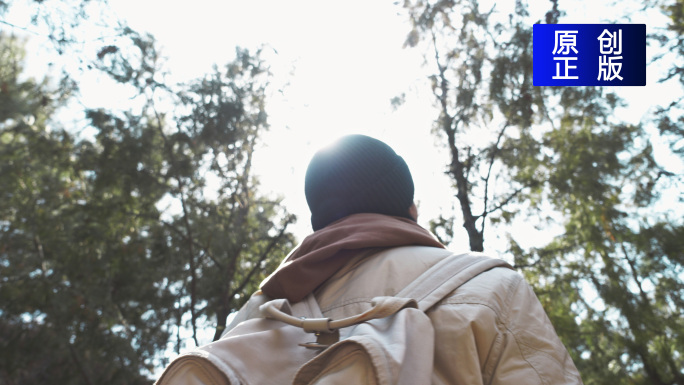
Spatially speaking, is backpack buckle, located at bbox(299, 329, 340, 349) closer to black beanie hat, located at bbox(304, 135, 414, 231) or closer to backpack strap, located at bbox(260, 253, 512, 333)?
backpack strap, located at bbox(260, 253, 512, 333)

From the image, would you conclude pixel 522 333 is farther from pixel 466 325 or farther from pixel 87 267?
pixel 87 267

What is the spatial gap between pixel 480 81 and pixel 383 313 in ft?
15.9

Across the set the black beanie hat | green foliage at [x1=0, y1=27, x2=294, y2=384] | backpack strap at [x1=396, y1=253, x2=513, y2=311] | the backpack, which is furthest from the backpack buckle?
green foliage at [x1=0, y1=27, x2=294, y2=384]

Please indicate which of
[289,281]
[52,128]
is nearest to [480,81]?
[289,281]

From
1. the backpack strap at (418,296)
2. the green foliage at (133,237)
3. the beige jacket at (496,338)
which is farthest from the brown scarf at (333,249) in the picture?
the green foliage at (133,237)

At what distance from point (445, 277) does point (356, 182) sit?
1.85ft

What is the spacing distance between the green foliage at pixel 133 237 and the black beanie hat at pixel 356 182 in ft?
12.8

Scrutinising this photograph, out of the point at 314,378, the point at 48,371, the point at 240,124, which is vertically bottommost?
the point at 48,371

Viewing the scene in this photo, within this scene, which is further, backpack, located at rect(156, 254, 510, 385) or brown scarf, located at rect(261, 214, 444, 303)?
brown scarf, located at rect(261, 214, 444, 303)

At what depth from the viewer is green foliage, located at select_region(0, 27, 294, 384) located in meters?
5.74

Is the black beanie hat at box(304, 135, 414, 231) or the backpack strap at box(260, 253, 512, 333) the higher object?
the black beanie hat at box(304, 135, 414, 231)

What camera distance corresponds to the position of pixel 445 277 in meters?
1.10

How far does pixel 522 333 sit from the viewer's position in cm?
100

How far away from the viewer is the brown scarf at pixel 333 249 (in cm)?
129
